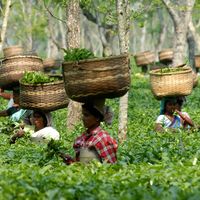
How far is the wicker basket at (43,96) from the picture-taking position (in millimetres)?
10062

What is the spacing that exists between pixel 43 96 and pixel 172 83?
2652 mm

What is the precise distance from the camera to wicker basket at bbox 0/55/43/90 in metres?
12.2

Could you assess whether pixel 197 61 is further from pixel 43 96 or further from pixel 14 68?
pixel 43 96

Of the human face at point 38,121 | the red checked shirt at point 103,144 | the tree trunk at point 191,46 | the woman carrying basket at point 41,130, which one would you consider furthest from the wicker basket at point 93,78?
the tree trunk at point 191,46

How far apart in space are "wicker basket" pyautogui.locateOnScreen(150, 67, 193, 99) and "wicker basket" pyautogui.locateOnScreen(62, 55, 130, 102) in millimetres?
3987

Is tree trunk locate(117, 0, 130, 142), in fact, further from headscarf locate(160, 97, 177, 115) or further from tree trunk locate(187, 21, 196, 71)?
tree trunk locate(187, 21, 196, 71)

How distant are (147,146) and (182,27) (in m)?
12.7

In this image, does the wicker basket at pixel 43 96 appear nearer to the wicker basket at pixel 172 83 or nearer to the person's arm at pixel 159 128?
the person's arm at pixel 159 128

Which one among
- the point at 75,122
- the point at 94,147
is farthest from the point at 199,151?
the point at 75,122

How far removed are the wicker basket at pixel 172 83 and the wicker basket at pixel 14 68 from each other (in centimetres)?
249

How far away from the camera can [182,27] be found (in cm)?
2089

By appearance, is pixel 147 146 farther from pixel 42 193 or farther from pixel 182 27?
pixel 182 27

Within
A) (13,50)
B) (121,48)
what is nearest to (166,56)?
(13,50)

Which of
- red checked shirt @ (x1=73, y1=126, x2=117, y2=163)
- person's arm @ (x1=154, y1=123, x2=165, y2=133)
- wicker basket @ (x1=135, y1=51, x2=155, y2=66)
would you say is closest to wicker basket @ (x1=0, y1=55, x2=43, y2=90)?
person's arm @ (x1=154, y1=123, x2=165, y2=133)
